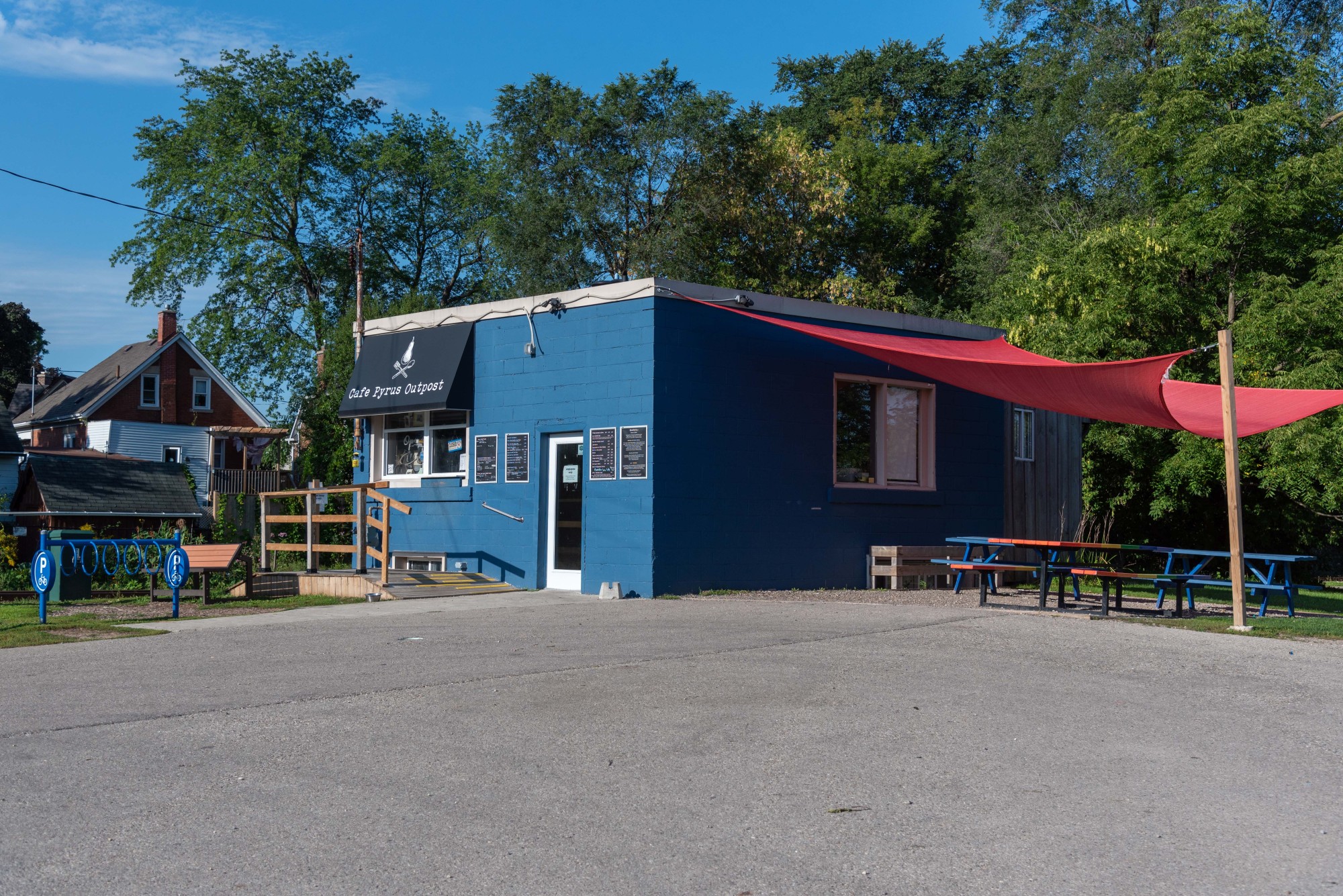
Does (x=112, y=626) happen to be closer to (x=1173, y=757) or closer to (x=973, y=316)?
(x=1173, y=757)

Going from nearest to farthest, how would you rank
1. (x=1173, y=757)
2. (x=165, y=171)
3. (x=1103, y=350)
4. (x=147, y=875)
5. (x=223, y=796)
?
1. (x=147, y=875)
2. (x=223, y=796)
3. (x=1173, y=757)
4. (x=1103, y=350)
5. (x=165, y=171)

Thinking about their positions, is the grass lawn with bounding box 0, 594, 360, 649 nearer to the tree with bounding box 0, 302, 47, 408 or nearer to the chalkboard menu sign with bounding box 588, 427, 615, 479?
the chalkboard menu sign with bounding box 588, 427, 615, 479

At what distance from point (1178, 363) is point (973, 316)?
7.49 meters

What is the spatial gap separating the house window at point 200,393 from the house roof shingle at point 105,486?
511 inches

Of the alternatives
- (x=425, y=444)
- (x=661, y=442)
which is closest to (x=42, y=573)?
(x=425, y=444)

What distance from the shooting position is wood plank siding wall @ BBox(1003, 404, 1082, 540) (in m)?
16.4

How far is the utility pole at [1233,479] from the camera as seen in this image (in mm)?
9906

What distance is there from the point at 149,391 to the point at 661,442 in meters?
39.0

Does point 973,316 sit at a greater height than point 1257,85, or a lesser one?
lesser

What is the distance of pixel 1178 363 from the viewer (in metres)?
20.1

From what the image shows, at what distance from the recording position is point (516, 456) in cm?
1408

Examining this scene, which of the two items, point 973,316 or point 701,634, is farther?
point 973,316

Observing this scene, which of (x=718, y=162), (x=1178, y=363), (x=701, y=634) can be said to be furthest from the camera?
(x=718, y=162)

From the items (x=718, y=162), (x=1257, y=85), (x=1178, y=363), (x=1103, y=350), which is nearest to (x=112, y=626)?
(x=1103, y=350)
